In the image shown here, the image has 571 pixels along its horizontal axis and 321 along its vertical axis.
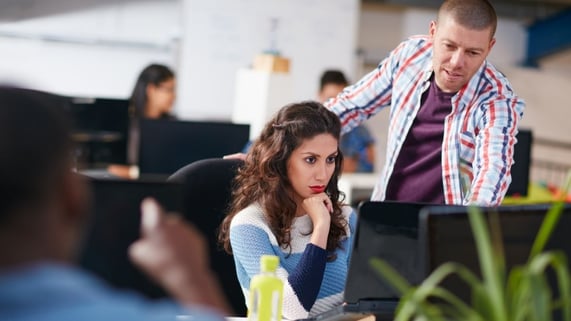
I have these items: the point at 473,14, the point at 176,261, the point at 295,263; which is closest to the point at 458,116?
the point at 473,14

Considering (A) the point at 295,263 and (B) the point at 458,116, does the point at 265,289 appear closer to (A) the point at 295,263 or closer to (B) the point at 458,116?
(A) the point at 295,263

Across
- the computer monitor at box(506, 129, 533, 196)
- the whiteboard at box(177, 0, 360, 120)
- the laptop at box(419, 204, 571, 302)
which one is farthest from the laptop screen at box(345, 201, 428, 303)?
the whiteboard at box(177, 0, 360, 120)

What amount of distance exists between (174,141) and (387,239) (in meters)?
2.69

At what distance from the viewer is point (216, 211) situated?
283cm

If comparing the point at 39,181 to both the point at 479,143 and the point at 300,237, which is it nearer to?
the point at 300,237

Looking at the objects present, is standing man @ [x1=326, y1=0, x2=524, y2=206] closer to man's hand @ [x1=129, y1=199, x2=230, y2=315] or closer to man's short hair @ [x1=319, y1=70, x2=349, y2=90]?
man's hand @ [x1=129, y1=199, x2=230, y2=315]

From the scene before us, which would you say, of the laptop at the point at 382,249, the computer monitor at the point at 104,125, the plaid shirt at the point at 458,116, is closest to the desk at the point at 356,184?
the computer monitor at the point at 104,125

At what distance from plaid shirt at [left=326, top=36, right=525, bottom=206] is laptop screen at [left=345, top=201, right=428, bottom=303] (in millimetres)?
675

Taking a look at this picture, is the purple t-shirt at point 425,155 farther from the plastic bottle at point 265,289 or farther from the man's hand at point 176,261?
the man's hand at point 176,261

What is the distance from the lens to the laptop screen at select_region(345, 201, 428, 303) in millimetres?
2047

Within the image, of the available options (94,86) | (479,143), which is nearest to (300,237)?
(479,143)

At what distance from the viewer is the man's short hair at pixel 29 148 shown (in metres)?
0.88

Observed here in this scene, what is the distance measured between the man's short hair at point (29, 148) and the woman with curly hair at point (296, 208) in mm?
1659

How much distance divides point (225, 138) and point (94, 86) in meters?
4.09
